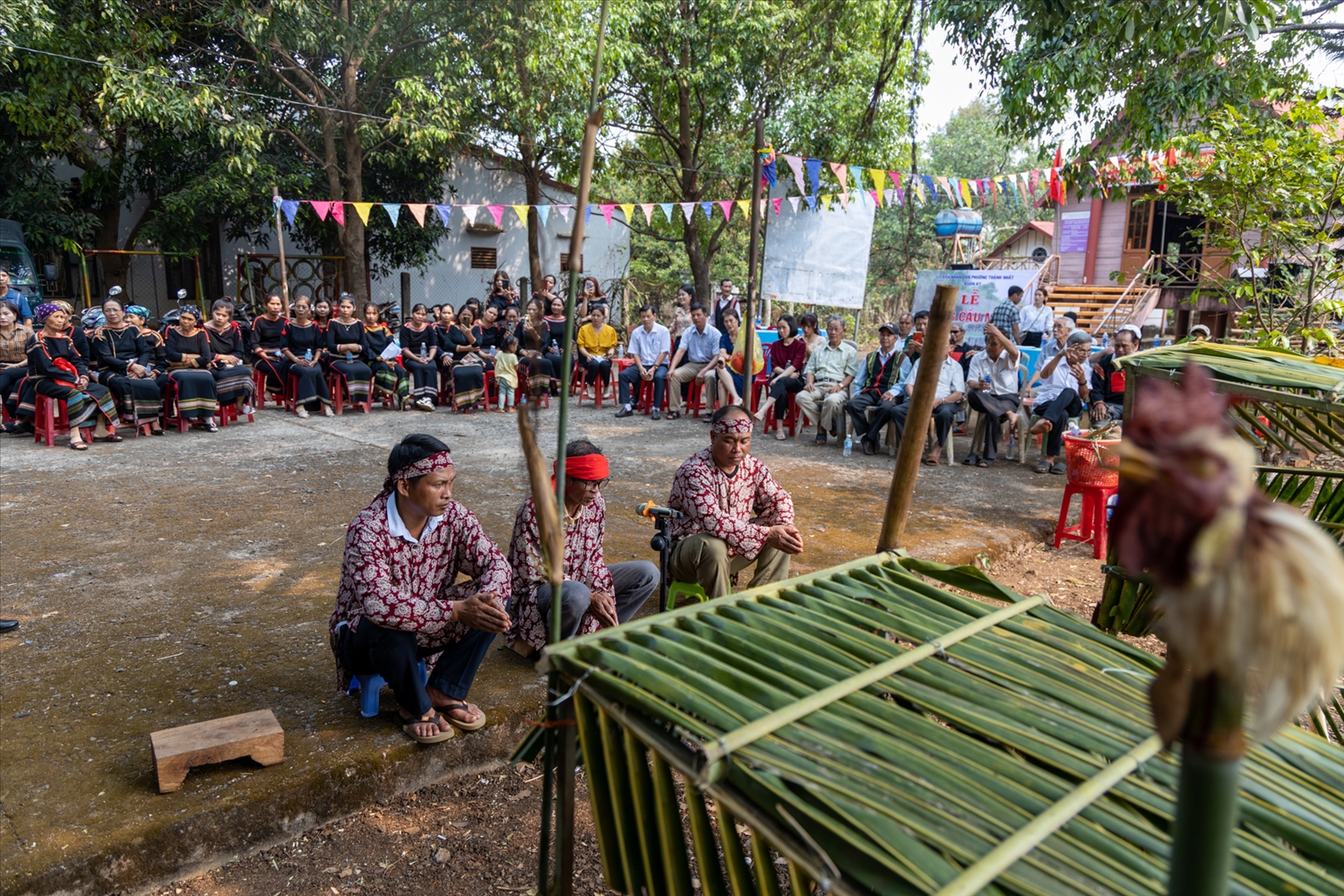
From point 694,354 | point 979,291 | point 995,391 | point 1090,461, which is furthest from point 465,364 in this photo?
point 1090,461

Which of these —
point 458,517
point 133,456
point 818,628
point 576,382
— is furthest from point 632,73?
point 818,628

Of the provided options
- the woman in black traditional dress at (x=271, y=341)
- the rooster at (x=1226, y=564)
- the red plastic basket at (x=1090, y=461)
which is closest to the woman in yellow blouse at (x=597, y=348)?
the woman in black traditional dress at (x=271, y=341)

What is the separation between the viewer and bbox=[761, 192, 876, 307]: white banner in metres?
10.5

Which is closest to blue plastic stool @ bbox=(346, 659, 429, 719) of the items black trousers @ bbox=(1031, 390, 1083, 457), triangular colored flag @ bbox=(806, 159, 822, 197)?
black trousers @ bbox=(1031, 390, 1083, 457)

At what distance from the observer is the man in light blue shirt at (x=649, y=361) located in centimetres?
1045

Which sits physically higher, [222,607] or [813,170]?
[813,170]

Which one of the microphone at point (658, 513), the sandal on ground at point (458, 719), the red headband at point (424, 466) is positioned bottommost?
the sandal on ground at point (458, 719)

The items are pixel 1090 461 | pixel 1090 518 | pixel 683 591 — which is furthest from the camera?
pixel 1090 518

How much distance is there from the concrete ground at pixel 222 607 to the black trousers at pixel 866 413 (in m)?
0.29

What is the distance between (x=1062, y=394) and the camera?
7.76 metres

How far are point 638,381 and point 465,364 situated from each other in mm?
2052

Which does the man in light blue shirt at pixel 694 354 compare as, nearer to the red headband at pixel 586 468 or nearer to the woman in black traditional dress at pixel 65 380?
the woman in black traditional dress at pixel 65 380

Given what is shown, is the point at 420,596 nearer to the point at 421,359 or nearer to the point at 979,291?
the point at 421,359

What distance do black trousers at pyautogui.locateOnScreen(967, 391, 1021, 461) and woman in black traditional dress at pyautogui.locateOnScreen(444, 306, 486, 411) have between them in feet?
17.9
